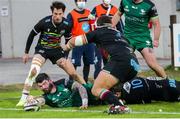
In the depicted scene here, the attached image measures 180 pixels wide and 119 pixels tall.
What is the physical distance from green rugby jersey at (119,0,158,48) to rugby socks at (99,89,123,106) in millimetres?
2704

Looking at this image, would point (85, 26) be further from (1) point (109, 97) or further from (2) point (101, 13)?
(1) point (109, 97)

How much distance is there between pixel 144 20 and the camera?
41.9 ft

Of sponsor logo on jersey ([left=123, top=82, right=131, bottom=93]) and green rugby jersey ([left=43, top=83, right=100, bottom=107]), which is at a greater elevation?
sponsor logo on jersey ([left=123, top=82, right=131, bottom=93])

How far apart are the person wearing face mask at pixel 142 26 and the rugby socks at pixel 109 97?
96.1 inches

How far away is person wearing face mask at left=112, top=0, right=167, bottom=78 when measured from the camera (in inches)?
497

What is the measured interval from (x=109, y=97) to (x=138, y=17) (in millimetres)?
2901

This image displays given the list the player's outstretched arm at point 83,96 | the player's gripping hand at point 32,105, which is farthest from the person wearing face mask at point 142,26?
the player's gripping hand at point 32,105

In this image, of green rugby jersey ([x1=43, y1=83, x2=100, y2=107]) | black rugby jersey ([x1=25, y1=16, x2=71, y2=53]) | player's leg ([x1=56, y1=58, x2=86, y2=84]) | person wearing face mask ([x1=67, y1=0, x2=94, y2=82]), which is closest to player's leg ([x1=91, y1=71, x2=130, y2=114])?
green rugby jersey ([x1=43, y1=83, x2=100, y2=107])

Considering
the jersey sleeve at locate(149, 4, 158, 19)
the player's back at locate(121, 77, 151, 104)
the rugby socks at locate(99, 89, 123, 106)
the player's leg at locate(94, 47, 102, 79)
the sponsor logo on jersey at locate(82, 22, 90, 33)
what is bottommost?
the player's leg at locate(94, 47, 102, 79)

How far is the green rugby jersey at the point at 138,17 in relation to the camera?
1268 cm

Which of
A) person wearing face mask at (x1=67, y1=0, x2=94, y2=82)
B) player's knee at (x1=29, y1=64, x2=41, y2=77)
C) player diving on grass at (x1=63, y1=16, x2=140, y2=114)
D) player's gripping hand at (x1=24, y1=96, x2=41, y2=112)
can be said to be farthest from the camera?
person wearing face mask at (x1=67, y1=0, x2=94, y2=82)

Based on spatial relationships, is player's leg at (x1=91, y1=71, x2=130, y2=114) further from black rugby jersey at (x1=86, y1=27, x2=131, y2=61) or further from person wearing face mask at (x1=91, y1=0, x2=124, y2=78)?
person wearing face mask at (x1=91, y1=0, x2=124, y2=78)

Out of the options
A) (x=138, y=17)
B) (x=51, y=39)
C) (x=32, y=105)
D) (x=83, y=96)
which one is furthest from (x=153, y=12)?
(x=32, y=105)

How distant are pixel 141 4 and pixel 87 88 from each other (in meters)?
2.19
